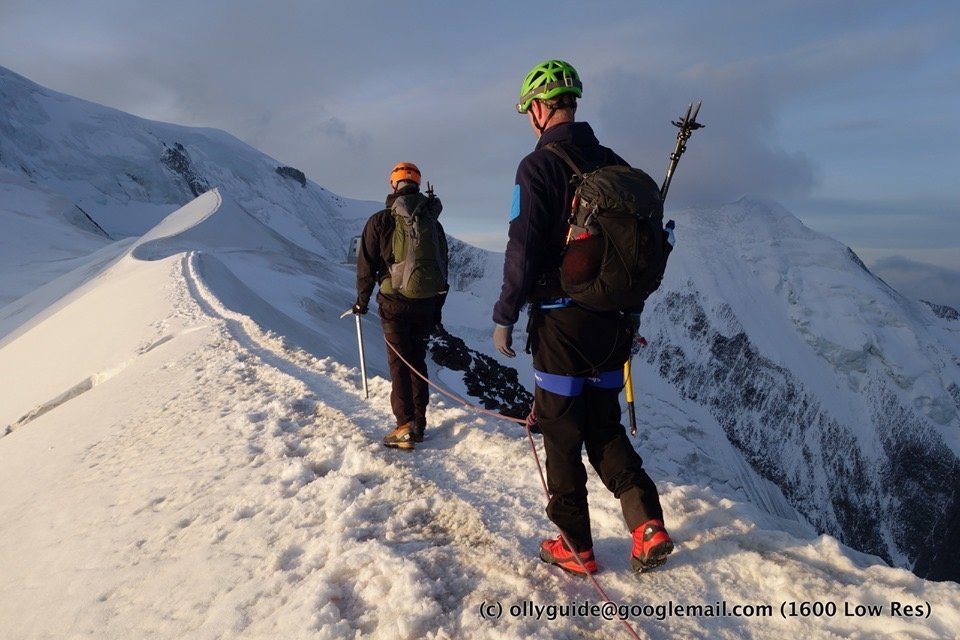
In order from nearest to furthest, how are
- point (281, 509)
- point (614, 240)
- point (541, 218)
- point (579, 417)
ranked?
1. point (614, 240)
2. point (541, 218)
3. point (579, 417)
4. point (281, 509)

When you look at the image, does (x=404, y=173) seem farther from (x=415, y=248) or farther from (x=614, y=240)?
(x=614, y=240)

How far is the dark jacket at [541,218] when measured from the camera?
10.6 ft

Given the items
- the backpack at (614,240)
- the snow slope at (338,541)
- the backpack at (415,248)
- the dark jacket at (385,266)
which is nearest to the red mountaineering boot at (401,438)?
the snow slope at (338,541)

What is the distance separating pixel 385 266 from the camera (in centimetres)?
596

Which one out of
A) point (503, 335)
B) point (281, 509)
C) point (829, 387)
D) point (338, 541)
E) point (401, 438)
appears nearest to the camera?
point (503, 335)

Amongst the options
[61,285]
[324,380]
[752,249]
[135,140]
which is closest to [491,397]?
[61,285]

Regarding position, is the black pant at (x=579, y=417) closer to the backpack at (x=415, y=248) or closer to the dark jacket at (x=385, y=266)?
the backpack at (x=415, y=248)

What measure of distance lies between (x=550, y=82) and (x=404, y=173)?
2523mm

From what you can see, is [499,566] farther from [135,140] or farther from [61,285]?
[135,140]

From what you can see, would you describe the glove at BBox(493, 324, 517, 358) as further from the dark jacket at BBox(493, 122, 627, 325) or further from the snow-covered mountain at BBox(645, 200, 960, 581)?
the snow-covered mountain at BBox(645, 200, 960, 581)

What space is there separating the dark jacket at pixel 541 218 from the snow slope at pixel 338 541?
1.62 m

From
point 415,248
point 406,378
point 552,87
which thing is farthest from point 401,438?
point 552,87

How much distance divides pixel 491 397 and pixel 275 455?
46.3 meters

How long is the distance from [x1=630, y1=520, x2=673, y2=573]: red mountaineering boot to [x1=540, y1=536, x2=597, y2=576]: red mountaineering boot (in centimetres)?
26
